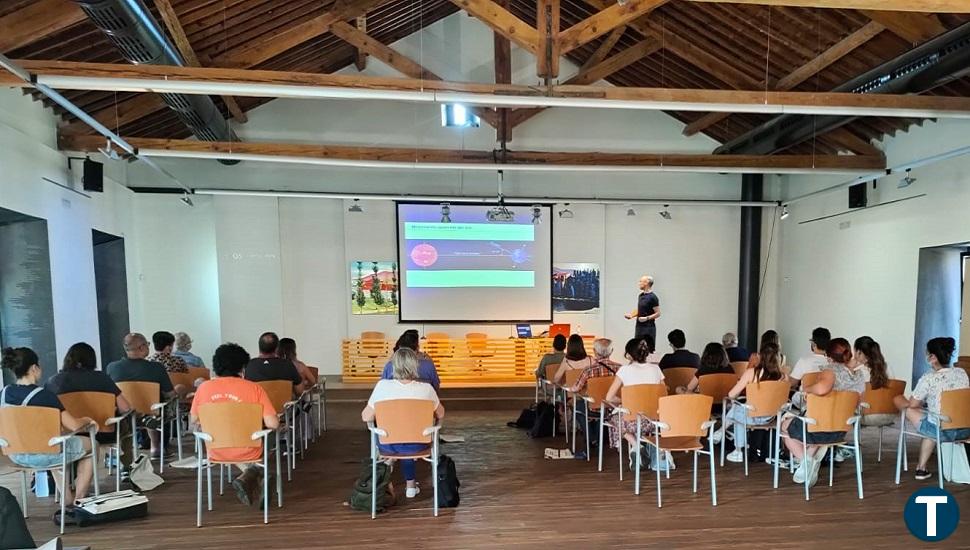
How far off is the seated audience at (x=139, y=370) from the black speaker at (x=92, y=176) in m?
3.30

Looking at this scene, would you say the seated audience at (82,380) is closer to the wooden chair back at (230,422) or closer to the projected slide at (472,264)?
the wooden chair back at (230,422)

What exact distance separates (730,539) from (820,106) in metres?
4.06

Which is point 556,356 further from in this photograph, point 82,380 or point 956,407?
point 82,380

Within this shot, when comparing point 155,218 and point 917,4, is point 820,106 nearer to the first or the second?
point 917,4

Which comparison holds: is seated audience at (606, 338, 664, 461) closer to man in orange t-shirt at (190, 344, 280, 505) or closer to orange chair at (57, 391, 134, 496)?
man in orange t-shirt at (190, 344, 280, 505)

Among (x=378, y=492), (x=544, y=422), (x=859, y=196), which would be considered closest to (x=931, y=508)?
(x=544, y=422)

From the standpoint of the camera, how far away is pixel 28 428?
3.24 metres

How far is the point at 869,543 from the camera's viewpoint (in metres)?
3.24

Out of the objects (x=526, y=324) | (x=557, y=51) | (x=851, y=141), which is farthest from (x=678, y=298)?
(x=557, y=51)

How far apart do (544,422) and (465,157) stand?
4.06 meters

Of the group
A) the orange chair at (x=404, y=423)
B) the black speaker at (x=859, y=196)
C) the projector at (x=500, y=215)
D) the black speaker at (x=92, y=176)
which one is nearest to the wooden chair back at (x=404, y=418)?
the orange chair at (x=404, y=423)

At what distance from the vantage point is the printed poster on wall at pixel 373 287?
9.05m

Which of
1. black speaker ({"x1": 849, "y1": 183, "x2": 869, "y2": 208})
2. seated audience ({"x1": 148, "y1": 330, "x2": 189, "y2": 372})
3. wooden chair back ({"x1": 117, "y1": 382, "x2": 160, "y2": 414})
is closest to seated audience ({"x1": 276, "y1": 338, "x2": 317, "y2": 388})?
seated audience ({"x1": 148, "y1": 330, "x2": 189, "y2": 372})

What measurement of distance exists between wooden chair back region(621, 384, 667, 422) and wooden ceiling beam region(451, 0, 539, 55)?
3235mm
